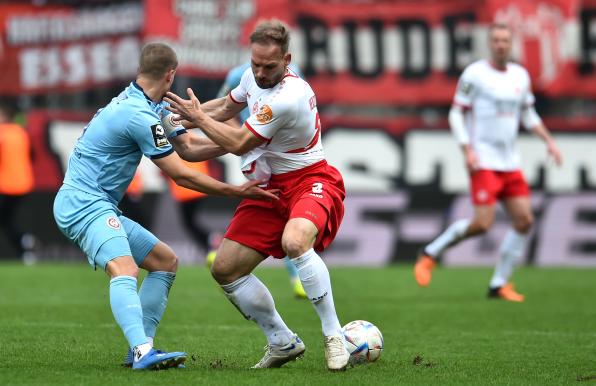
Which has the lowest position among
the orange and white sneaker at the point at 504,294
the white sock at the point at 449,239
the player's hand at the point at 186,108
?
the orange and white sneaker at the point at 504,294

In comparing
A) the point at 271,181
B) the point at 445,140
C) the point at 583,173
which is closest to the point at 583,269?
the point at 583,173

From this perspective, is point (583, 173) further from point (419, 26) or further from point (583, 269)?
point (419, 26)

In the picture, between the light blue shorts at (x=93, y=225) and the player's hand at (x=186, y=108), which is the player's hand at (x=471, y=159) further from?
the light blue shorts at (x=93, y=225)

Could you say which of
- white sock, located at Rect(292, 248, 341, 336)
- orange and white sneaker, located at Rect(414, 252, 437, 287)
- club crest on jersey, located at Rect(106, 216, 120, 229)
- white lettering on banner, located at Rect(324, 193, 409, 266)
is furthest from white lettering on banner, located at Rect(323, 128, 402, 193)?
club crest on jersey, located at Rect(106, 216, 120, 229)

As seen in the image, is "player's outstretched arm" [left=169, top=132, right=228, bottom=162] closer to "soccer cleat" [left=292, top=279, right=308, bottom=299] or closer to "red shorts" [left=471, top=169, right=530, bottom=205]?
"soccer cleat" [left=292, top=279, right=308, bottom=299]

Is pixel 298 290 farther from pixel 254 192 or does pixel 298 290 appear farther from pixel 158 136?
pixel 158 136

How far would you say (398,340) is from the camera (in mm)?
9297

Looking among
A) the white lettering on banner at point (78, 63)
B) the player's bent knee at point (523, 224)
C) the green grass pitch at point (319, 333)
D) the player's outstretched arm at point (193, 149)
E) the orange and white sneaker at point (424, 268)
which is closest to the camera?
the green grass pitch at point (319, 333)

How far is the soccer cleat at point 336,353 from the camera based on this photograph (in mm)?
7301

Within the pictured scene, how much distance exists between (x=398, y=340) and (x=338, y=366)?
82.0 inches

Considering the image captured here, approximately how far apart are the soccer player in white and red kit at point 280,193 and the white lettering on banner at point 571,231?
454 inches

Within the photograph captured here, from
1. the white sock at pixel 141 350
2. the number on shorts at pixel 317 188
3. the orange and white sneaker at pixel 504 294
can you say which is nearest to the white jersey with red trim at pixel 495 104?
the orange and white sneaker at pixel 504 294

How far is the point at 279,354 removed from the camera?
7.59m

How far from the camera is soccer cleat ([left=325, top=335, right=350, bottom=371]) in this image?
7.30m
